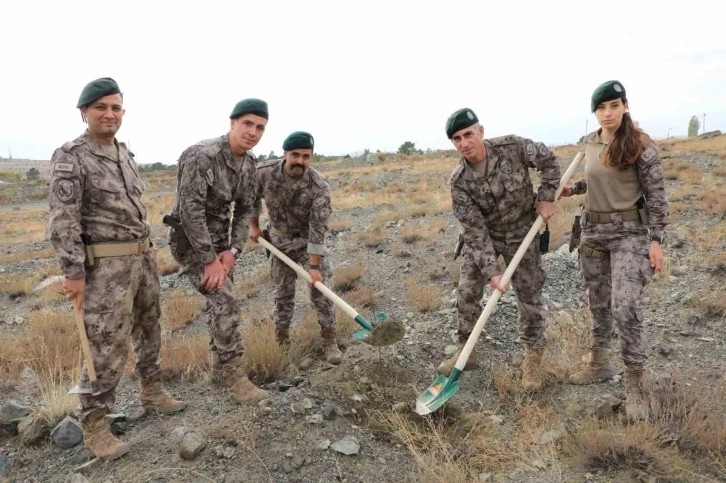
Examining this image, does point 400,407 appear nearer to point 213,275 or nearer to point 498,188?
point 213,275

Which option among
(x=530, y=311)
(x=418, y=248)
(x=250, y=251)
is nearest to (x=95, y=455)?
(x=530, y=311)

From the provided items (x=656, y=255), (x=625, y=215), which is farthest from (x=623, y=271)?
(x=625, y=215)

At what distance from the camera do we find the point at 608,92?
3.34 metres

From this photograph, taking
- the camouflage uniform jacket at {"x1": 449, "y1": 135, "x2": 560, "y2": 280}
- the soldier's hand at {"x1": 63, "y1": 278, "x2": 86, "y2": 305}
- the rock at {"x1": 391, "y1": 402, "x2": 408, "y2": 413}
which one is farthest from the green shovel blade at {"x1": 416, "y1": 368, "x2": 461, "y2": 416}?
the soldier's hand at {"x1": 63, "y1": 278, "x2": 86, "y2": 305}

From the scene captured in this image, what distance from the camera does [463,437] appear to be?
330cm

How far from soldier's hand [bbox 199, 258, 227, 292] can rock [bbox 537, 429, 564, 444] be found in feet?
8.37

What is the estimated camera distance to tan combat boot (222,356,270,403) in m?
3.56

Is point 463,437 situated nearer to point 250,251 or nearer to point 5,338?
point 5,338

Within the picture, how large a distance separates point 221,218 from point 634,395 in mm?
3385

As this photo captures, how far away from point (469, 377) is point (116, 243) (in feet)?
10.1

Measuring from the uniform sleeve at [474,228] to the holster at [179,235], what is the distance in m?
2.21

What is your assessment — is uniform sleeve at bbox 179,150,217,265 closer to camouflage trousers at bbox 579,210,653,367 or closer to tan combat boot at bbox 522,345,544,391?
tan combat boot at bbox 522,345,544,391

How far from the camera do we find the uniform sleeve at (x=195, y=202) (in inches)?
132

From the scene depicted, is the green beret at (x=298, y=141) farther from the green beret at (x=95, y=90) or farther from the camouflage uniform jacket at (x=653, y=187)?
the camouflage uniform jacket at (x=653, y=187)
